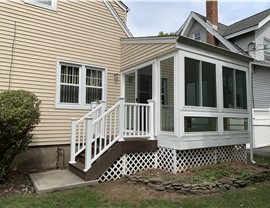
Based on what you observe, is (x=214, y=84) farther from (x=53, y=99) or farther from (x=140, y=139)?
(x=53, y=99)

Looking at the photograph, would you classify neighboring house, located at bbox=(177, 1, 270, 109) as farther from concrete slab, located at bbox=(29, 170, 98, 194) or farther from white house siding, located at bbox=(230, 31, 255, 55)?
concrete slab, located at bbox=(29, 170, 98, 194)

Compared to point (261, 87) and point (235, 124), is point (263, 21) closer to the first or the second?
point (261, 87)

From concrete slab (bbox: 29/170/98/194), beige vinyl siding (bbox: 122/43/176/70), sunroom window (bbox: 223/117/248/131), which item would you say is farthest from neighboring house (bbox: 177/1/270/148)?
concrete slab (bbox: 29/170/98/194)

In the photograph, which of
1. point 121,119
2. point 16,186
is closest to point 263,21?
point 121,119

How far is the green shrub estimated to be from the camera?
4.67 metres

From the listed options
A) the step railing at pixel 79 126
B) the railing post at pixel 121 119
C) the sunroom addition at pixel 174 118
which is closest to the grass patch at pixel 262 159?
the sunroom addition at pixel 174 118

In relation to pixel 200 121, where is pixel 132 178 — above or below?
below

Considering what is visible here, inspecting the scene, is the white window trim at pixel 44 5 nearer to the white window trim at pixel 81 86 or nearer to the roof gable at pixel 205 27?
the white window trim at pixel 81 86

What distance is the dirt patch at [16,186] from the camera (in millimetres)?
4770

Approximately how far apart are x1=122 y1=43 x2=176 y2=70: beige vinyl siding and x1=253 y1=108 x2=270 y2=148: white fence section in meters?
7.24

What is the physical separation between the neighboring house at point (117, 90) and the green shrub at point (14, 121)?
119cm

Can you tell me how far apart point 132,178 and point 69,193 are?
150cm

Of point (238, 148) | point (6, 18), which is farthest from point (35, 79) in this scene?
point (238, 148)

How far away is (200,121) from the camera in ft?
20.3
